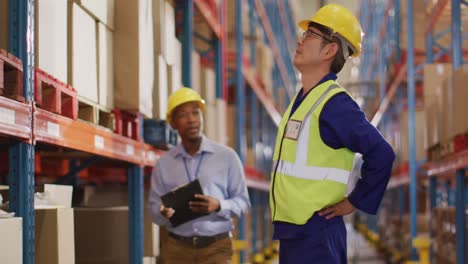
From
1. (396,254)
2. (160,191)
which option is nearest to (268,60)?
(396,254)

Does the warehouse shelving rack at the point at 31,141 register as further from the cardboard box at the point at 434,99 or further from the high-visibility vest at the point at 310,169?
the cardboard box at the point at 434,99

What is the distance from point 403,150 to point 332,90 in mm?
10003

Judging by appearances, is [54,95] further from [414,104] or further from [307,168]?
[414,104]

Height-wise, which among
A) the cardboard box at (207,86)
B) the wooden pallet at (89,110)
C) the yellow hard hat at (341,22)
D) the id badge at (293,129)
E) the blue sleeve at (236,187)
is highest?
the cardboard box at (207,86)

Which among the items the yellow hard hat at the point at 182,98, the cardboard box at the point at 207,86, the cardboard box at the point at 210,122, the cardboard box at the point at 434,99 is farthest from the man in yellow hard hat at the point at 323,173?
the cardboard box at the point at 207,86

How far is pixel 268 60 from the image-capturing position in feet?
50.5

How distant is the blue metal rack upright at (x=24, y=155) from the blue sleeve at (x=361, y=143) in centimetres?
120

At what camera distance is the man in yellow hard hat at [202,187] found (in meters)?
4.70

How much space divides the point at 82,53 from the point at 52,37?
19.9 inches

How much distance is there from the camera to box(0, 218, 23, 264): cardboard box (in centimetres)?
297

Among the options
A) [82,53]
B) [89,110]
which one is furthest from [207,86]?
[82,53]

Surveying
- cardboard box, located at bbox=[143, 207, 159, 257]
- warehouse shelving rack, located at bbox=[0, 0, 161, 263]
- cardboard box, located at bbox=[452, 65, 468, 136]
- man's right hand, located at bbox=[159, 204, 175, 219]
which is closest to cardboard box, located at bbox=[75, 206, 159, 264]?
cardboard box, located at bbox=[143, 207, 159, 257]

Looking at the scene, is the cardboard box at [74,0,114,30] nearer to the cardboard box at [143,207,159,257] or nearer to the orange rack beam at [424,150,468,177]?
the cardboard box at [143,207,159,257]

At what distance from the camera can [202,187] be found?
16.0 ft
